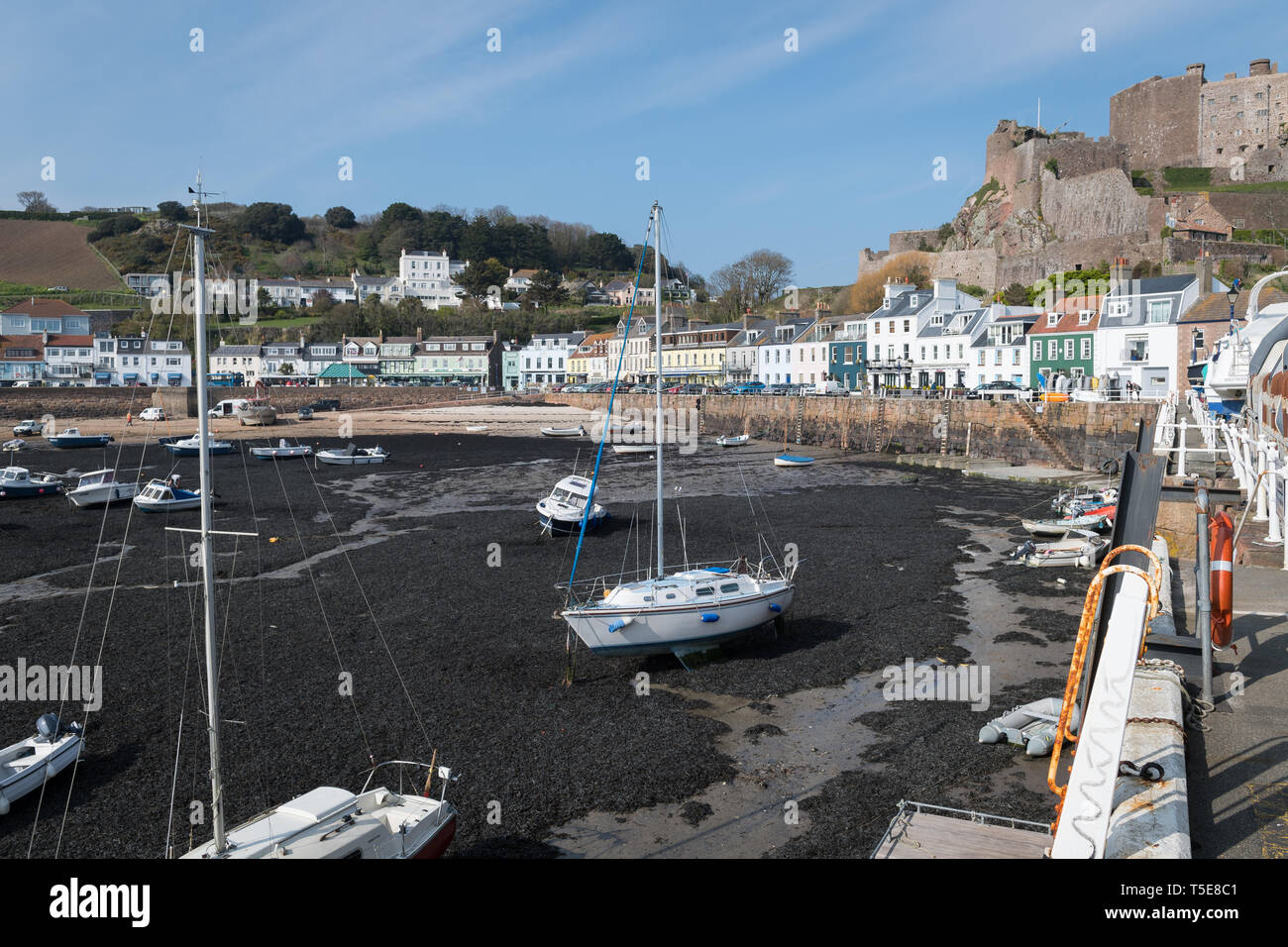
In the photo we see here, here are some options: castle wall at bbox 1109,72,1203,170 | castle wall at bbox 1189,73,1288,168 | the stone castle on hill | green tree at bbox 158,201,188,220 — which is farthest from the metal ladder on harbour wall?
green tree at bbox 158,201,188,220

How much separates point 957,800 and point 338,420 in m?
76.3

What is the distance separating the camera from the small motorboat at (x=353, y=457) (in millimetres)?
53719

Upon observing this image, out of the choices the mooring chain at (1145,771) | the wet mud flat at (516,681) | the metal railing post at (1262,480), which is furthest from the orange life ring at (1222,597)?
the metal railing post at (1262,480)

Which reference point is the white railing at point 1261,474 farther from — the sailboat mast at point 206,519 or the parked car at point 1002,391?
the parked car at point 1002,391

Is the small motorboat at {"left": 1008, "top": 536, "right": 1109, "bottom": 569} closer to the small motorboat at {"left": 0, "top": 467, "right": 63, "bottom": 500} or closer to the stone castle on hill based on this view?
the small motorboat at {"left": 0, "top": 467, "right": 63, "bottom": 500}

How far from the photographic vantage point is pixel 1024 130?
91812mm

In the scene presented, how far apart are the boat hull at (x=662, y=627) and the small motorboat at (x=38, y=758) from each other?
8.23 metres

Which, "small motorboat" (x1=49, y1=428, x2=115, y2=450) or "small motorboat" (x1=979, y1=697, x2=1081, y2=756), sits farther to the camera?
"small motorboat" (x1=49, y1=428, x2=115, y2=450)

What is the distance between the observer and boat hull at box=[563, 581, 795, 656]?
56.2 feet

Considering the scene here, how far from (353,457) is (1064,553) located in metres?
42.0

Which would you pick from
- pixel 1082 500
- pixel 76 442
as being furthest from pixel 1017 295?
pixel 76 442

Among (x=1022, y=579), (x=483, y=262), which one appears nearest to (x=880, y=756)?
(x=1022, y=579)

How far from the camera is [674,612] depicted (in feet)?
56.9

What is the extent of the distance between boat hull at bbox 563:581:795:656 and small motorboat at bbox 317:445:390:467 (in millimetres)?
40105
